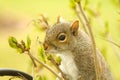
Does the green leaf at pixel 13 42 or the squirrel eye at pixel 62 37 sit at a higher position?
the green leaf at pixel 13 42

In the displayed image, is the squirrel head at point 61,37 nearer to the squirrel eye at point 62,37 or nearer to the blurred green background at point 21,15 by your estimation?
the squirrel eye at point 62,37

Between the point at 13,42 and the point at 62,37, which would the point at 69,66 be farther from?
the point at 13,42

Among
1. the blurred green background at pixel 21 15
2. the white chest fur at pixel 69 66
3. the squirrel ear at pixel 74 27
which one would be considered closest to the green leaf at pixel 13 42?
the white chest fur at pixel 69 66

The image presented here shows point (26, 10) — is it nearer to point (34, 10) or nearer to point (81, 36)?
point (34, 10)

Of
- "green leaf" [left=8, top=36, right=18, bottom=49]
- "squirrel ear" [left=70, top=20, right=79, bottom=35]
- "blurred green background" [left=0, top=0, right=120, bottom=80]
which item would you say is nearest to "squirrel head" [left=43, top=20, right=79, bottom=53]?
"squirrel ear" [left=70, top=20, right=79, bottom=35]

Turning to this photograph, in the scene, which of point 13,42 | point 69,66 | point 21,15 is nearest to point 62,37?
point 69,66

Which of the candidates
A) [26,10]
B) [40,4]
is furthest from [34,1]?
[26,10]

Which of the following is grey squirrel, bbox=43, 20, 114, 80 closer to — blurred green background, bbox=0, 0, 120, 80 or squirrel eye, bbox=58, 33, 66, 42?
squirrel eye, bbox=58, 33, 66, 42
